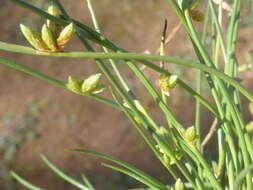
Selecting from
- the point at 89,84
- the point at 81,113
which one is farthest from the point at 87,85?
the point at 81,113

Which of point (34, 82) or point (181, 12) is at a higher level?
point (181, 12)

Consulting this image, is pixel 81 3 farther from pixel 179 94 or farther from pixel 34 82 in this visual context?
pixel 179 94

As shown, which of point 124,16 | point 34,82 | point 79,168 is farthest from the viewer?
point 124,16

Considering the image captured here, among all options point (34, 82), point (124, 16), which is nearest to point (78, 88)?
point (34, 82)

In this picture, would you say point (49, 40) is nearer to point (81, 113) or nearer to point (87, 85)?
point (87, 85)

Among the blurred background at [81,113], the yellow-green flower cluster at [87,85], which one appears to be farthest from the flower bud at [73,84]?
the blurred background at [81,113]

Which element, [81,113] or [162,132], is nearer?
[162,132]

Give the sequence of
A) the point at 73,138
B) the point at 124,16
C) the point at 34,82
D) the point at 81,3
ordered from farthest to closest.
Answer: the point at 81,3 < the point at 124,16 < the point at 34,82 < the point at 73,138

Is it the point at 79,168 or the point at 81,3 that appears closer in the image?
the point at 79,168
